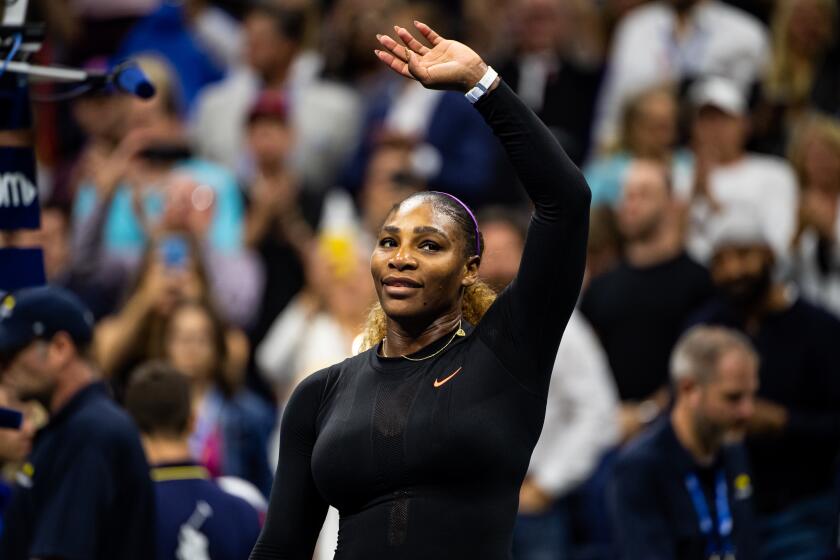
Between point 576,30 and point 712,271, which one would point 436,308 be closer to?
point 712,271

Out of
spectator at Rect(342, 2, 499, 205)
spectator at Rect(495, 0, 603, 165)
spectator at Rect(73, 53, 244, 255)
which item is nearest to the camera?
spectator at Rect(73, 53, 244, 255)

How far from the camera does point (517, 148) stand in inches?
146

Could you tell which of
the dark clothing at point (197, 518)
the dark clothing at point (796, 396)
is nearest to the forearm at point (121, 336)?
the dark clothing at point (197, 518)

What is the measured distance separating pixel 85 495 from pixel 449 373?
2227mm

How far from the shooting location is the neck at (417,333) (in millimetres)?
3965

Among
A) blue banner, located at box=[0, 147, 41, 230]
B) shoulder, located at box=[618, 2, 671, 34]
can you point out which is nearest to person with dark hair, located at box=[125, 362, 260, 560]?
blue banner, located at box=[0, 147, 41, 230]

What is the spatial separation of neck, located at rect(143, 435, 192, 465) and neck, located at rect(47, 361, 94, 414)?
2.00 feet

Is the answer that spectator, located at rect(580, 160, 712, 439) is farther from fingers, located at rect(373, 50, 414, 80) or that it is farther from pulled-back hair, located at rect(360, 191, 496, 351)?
fingers, located at rect(373, 50, 414, 80)

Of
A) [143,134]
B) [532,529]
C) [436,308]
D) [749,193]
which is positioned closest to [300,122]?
[143,134]

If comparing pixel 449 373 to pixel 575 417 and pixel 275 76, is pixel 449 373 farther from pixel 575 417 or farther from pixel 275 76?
pixel 275 76

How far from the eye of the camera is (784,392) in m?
8.30

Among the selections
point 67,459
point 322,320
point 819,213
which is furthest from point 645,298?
point 67,459

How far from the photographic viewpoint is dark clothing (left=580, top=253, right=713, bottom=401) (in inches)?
344

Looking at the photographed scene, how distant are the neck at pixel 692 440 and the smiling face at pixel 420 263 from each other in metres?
2.73
